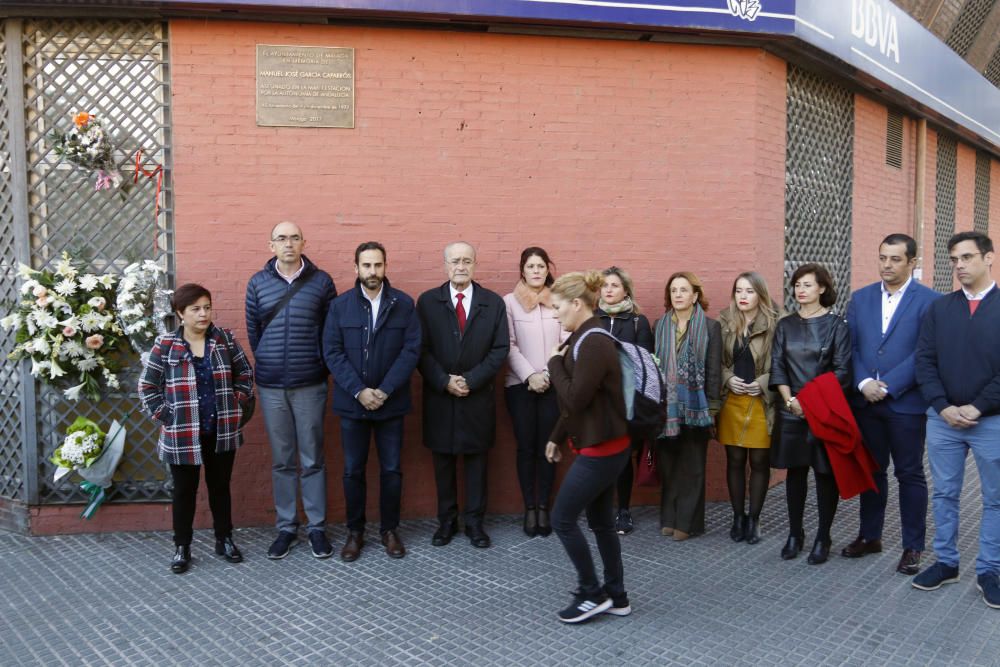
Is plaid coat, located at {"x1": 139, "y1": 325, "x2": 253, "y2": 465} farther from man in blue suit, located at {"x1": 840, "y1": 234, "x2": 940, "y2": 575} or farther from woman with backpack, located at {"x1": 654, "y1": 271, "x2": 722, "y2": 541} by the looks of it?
man in blue suit, located at {"x1": 840, "y1": 234, "x2": 940, "y2": 575}

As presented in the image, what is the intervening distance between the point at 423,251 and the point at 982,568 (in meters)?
4.00

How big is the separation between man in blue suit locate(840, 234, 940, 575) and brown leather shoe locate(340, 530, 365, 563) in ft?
10.8

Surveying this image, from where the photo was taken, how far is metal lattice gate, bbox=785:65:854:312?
686 centimetres

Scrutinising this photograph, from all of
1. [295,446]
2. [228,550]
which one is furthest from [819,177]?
[228,550]

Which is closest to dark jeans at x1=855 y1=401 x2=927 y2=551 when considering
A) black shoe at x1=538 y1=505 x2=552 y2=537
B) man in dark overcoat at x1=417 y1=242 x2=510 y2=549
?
black shoe at x1=538 y1=505 x2=552 y2=537

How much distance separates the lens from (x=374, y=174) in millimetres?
5723

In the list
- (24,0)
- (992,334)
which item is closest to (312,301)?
(24,0)

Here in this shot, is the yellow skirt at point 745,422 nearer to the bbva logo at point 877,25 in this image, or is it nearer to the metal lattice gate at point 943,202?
the bbva logo at point 877,25

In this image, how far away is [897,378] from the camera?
478cm

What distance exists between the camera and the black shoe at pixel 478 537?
5.27 metres

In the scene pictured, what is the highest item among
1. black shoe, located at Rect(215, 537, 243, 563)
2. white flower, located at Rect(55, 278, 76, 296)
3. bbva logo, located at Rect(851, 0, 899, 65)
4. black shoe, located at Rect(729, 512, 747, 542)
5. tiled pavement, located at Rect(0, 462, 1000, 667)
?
bbva logo, located at Rect(851, 0, 899, 65)

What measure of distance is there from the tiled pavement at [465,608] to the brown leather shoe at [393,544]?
3.5 inches

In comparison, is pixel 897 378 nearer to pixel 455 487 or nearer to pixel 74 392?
pixel 455 487

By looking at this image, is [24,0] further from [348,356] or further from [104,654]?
[104,654]
